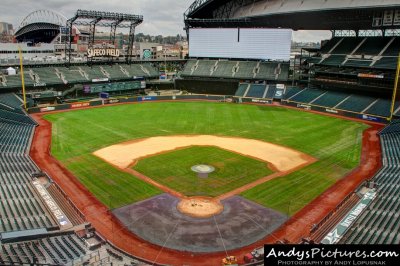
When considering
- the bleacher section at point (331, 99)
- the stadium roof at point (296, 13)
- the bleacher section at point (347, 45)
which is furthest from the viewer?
the bleacher section at point (347, 45)

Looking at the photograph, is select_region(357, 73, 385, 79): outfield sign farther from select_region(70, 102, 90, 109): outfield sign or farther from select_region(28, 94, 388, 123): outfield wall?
select_region(70, 102, 90, 109): outfield sign

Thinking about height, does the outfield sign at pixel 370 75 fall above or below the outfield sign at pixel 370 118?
above

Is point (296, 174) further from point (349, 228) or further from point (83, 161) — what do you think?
point (83, 161)

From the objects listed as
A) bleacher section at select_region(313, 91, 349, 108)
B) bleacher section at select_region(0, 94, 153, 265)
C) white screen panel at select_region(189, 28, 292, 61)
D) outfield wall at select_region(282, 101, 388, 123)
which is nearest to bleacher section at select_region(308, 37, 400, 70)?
bleacher section at select_region(313, 91, 349, 108)

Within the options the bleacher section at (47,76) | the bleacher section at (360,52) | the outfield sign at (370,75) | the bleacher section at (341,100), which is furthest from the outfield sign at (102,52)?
the outfield sign at (370,75)

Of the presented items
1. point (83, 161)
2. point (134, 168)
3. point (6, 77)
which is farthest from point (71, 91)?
point (134, 168)

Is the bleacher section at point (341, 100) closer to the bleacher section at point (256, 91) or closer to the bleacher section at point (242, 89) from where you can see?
the bleacher section at point (256, 91)

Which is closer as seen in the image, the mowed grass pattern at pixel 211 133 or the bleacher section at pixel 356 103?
the mowed grass pattern at pixel 211 133
